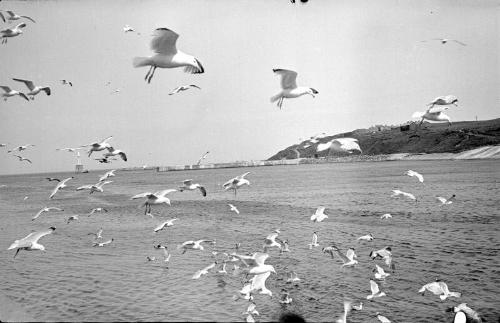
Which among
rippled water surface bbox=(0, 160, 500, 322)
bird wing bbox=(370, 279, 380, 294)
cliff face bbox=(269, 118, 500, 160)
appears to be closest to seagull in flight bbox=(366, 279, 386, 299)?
bird wing bbox=(370, 279, 380, 294)

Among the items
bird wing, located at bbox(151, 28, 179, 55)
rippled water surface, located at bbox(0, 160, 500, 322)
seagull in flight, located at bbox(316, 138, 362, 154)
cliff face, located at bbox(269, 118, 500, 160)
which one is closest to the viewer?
bird wing, located at bbox(151, 28, 179, 55)

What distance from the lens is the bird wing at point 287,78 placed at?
Result: 1149 cm

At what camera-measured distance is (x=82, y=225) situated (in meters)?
30.4

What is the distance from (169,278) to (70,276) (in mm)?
3311

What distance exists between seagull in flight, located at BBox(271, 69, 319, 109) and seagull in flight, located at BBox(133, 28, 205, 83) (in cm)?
290

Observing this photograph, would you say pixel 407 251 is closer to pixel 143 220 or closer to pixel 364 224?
pixel 364 224

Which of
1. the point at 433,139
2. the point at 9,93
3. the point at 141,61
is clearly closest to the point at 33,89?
the point at 9,93

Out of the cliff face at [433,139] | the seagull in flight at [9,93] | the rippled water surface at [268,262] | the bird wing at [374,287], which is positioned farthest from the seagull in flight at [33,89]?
the cliff face at [433,139]

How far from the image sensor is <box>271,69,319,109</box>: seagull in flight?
456 inches

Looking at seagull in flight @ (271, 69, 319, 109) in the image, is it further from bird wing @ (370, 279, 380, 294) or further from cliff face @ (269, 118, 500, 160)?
cliff face @ (269, 118, 500, 160)

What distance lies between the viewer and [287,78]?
11.8 m

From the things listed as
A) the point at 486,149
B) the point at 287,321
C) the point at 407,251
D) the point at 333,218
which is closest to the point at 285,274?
the point at 407,251

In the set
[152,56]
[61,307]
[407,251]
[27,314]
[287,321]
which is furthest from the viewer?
[407,251]

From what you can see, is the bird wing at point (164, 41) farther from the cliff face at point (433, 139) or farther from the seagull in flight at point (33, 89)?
the cliff face at point (433, 139)
